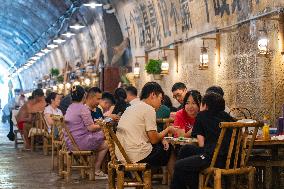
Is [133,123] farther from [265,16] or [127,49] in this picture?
[127,49]

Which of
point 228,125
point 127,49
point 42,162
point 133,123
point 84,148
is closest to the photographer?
point 228,125

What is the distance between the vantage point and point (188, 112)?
1020 centimetres

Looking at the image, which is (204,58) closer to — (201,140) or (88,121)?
(88,121)

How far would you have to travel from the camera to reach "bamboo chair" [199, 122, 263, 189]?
7.99 metres

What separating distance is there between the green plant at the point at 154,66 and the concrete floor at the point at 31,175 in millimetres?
3717

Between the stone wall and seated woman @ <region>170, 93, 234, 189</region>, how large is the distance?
12.8ft

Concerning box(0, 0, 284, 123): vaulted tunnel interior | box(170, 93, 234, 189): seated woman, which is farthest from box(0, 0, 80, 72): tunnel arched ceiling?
box(170, 93, 234, 189): seated woman

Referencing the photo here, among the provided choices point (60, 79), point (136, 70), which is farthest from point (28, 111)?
point (60, 79)

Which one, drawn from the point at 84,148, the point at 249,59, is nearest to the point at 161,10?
the point at 249,59

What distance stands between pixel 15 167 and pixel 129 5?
9.13 m

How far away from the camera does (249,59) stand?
44.5ft

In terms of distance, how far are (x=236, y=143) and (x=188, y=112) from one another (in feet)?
6.68

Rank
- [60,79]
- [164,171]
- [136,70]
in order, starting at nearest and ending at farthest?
[164,171]
[136,70]
[60,79]

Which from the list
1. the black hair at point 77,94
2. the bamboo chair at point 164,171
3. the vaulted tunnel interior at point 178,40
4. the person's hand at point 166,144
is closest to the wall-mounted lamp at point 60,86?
the vaulted tunnel interior at point 178,40
